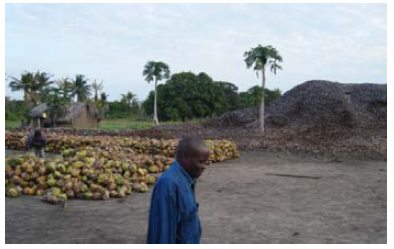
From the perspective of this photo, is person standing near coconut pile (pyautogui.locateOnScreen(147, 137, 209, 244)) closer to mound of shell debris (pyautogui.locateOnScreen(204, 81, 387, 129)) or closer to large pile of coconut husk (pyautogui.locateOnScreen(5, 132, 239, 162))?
large pile of coconut husk (pyautogui.locateOnScreen(5, 132, 239, 162))

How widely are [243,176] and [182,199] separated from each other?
8228 mm

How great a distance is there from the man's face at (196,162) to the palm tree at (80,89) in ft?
149

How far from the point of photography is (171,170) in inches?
92.4

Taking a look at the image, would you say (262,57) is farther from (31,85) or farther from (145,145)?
(31,85)

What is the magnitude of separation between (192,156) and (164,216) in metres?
0.40

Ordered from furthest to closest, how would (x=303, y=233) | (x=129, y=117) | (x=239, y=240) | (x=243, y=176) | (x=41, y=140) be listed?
(x=129, y=117) < (x=41, y=140) < (x=243, y=176) < (x=303, y=233) < (x=239, y=240)

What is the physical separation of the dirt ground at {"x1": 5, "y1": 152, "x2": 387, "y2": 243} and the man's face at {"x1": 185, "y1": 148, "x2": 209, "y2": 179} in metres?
2.75

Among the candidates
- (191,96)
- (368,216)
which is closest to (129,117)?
(191,96)

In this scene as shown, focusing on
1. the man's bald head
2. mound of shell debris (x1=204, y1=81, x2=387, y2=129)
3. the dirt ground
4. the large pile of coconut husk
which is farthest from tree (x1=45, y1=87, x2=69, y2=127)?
the man's bald head

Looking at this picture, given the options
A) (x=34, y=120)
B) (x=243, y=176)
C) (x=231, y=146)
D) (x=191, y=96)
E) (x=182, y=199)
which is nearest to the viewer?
(x=182, y=199)

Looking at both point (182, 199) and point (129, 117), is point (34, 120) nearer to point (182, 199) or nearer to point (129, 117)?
point (129, 117)

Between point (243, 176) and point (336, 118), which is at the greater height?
point (336, 118)

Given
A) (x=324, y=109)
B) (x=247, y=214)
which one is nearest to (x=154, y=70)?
(x=324, y=109)

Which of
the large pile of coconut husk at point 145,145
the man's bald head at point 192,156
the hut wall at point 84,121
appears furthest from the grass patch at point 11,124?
the man's bald head at point 192,156
